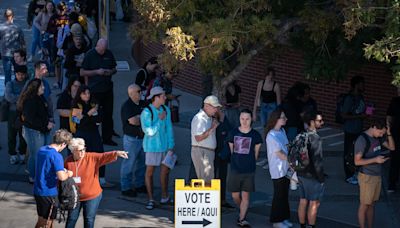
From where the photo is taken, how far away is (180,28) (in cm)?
1119

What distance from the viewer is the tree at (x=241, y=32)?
11.1 m

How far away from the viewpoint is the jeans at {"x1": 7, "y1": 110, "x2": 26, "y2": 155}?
47.2 feet

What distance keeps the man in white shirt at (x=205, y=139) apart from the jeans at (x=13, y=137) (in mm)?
3436

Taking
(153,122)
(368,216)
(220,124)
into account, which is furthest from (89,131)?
(368,216)

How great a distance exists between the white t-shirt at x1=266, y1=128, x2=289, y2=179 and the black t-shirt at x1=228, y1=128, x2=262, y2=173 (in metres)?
0.18

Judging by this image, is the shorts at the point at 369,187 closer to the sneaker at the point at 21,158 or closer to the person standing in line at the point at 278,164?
the person standing in line at the point at 278,164

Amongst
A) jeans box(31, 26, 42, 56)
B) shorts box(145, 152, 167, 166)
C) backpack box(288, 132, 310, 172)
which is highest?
jeans box(31, 26, 42, 56)

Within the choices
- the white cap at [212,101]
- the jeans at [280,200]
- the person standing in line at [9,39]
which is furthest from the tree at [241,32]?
the person standing in line at [9,39]

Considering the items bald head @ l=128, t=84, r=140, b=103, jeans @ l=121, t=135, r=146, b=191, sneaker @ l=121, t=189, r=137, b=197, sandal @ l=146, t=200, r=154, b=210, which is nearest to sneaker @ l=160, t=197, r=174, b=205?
sandal @ l=146, t=200, r=154, b=210

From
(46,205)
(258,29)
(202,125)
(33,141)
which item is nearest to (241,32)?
(258,29)

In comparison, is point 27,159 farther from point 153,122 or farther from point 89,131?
point 153,122

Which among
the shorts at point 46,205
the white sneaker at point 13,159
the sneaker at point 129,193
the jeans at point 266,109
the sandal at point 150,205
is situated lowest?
the sandal at point 150,205

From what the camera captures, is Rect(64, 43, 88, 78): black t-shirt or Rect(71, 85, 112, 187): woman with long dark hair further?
Rect(64, 43, 88, 78): black t-shirt

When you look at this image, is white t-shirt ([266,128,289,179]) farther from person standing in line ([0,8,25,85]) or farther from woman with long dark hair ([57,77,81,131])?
person standing in line ([0,8,25,85])
